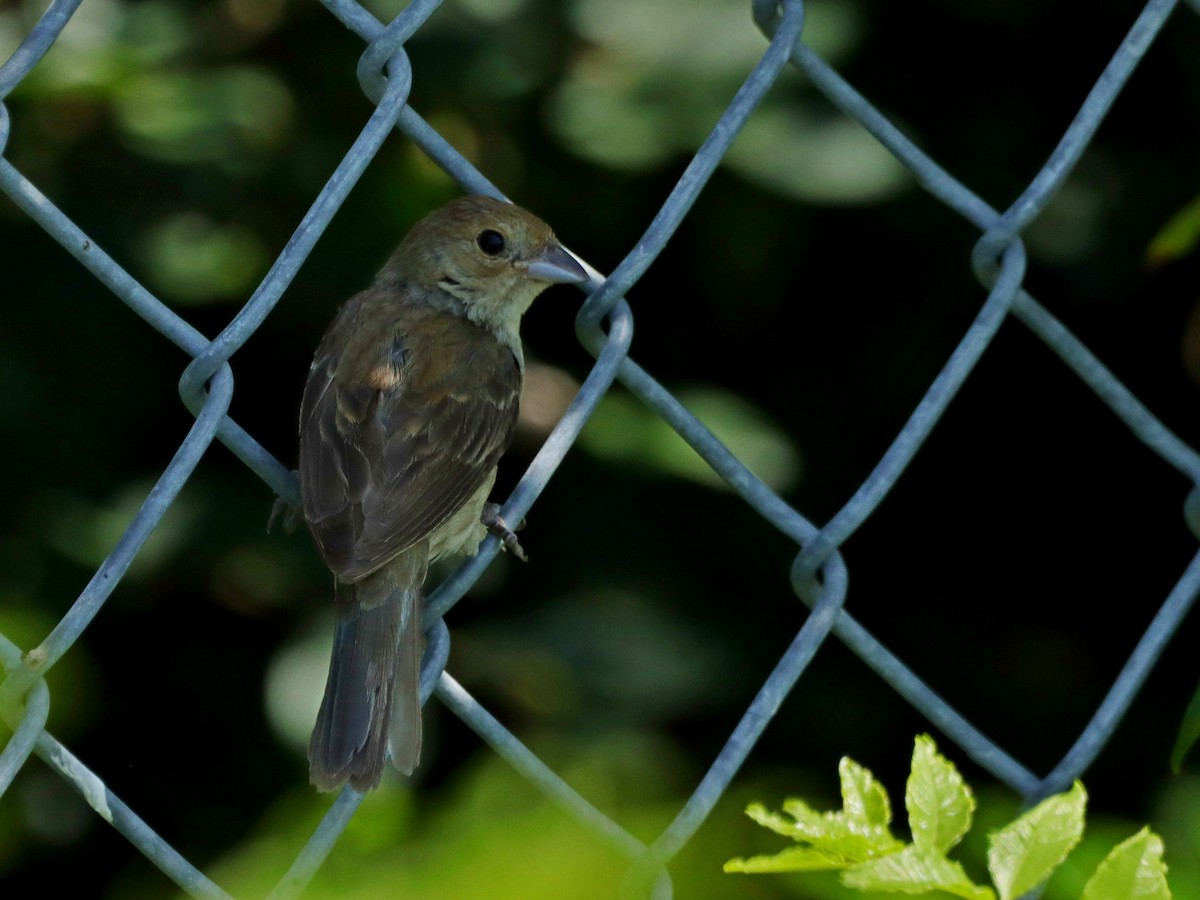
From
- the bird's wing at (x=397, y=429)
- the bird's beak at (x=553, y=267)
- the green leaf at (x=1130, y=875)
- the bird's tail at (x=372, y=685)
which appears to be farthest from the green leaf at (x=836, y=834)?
the bird's beak at (x=553, y=267)

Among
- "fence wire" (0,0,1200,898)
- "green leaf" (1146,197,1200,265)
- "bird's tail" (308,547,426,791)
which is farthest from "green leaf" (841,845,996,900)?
"green leaf" (1146,197,1200,265)

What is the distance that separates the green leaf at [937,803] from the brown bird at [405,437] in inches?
30.0

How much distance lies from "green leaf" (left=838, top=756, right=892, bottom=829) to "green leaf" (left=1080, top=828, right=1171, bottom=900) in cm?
21

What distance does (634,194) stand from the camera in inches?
129

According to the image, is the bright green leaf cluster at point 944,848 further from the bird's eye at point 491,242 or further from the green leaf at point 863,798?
the bird's eye at point 491,242

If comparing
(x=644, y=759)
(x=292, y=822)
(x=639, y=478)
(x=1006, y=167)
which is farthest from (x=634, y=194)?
(x=292, y=822)

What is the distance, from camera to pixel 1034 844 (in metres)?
1.43

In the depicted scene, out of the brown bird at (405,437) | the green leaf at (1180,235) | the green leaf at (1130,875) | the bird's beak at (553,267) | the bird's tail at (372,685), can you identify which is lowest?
the bird's tail at (372,685)

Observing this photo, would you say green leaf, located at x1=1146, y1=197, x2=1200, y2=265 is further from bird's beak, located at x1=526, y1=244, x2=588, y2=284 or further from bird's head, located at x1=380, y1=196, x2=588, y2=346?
bird's head, located at x1=380, y1=196, x2=588, y2=346

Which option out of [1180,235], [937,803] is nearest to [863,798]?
[937,803]

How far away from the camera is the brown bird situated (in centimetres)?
218

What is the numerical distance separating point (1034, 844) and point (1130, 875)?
0.11 metres

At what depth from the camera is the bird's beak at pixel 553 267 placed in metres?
2.89

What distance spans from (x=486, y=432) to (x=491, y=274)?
58 centimetres
